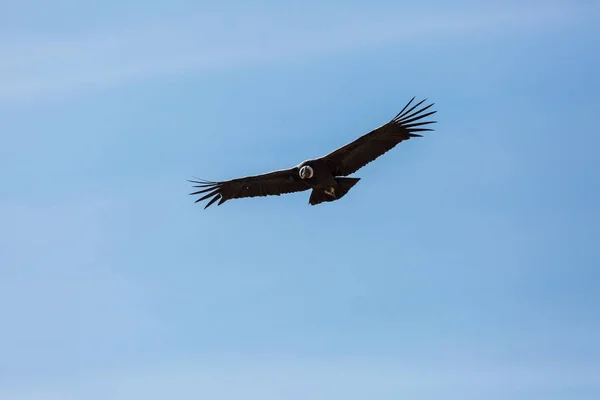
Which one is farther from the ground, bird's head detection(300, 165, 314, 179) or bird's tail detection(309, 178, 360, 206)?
bird's head detection(300, 165, 314, 179)

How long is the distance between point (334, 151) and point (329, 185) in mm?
1136

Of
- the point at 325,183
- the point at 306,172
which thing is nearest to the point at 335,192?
the point at 325,183

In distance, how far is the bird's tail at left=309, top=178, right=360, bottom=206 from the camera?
44.2m

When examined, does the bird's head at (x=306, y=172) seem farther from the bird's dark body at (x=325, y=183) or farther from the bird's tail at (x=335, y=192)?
the bird's tail at (x=335, y=192)

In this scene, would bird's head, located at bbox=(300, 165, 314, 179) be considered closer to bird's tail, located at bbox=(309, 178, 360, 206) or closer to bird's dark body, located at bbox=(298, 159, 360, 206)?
bird's dark body, located at bbox=(298, 159, 360, 206)

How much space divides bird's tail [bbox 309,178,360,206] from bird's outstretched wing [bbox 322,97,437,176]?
2.40ft

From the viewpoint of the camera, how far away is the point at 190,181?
47.2 meters

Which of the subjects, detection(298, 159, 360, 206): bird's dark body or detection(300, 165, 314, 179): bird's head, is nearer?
detection(298, 159, 360, 206): bird's dark body

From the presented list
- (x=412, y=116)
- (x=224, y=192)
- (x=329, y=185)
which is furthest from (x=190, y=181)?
(x=412, y=116)

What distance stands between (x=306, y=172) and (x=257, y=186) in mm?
2870

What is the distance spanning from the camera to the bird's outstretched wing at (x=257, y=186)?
4606 centimetres

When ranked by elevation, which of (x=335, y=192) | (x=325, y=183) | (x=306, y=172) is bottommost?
(x=335, y=192)

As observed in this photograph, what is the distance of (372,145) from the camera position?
147 ft

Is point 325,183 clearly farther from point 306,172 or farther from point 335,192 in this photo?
point 306,172
